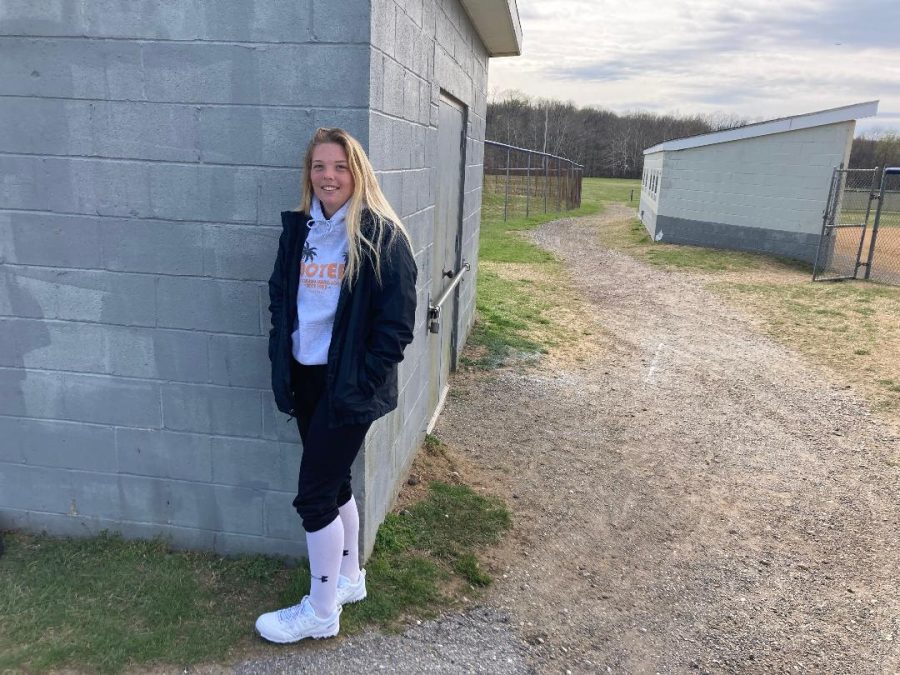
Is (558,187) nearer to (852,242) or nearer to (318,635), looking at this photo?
(852,242)

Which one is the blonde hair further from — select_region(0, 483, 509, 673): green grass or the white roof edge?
the white roof edge

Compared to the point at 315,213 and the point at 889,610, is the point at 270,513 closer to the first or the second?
the point at 315,213

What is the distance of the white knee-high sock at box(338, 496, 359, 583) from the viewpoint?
279cm

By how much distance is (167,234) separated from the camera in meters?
2.92

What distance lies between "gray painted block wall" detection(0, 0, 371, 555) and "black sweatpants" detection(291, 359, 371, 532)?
49cm

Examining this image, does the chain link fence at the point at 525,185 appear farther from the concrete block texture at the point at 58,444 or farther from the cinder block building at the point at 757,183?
the concrete block texture at the point at 58,444

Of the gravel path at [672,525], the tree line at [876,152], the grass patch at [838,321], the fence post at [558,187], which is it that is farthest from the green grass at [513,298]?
the tree line at [876,152]

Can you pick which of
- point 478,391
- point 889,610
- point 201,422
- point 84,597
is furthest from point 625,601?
point 478,391

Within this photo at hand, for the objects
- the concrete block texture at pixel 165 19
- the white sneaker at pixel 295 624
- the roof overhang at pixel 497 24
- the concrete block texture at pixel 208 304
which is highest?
the roof overhang at pixel 497 24

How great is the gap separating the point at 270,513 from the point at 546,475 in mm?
2114

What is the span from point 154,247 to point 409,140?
1.32 m

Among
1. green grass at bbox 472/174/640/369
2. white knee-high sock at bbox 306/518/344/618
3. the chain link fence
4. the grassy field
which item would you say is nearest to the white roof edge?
the grassy field

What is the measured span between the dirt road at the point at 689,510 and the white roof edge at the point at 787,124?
7802 millimetres

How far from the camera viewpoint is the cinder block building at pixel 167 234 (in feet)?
8.86
